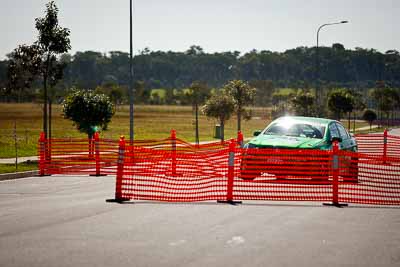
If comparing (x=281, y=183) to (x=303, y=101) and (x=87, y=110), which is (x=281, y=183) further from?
(x=303, y=101)

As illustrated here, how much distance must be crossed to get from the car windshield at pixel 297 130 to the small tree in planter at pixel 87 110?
1208 centimetres

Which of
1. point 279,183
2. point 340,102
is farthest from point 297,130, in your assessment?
point 340,102

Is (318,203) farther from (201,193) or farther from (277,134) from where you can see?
(277,134)

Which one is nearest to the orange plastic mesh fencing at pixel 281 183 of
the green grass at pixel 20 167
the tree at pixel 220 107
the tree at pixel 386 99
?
the green grass at pixel 20 167

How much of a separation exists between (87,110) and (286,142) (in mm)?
13551

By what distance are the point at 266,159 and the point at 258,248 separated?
711cm

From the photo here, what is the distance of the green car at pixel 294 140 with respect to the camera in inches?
597

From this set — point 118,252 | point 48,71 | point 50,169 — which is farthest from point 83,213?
point 48,71

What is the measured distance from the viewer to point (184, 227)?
31.3 ft

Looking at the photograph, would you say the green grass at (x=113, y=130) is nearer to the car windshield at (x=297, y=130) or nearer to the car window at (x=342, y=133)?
the car windshield at (x=297, y=130)

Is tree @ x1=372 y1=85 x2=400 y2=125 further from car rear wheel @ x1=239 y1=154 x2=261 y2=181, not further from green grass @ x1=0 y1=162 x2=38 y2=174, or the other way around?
car rear wheel @ x1=239 y1=154 x2=261 y2=181

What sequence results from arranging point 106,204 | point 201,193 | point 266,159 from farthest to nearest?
point 266,159 < point 201,193 < point 106,204

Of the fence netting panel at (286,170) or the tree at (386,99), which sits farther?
the tree at (386,99)

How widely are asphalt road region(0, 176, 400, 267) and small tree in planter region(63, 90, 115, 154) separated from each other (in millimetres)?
14356
